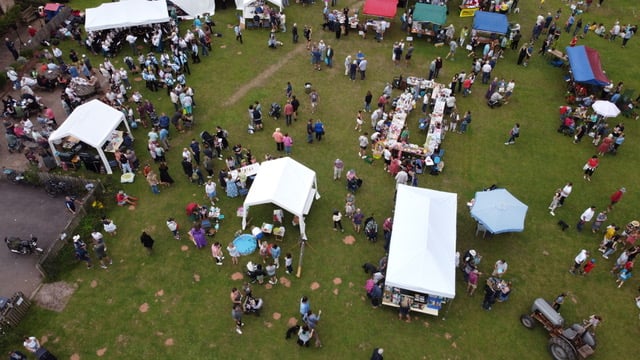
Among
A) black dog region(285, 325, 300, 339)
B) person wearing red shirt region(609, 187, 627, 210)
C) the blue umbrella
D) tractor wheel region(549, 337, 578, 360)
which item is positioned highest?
the blue umbrella

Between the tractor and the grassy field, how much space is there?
1.73ft

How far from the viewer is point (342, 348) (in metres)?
16.0

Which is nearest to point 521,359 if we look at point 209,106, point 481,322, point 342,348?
point 481,322

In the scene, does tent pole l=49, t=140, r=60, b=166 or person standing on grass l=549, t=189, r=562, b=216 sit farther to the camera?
Result: tent pole l=49, t=140, r=60, b=166


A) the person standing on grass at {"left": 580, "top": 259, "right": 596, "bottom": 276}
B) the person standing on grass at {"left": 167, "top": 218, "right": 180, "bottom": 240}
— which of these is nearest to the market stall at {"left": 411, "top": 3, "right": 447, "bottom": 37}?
the person standing on grass at {"left": 580, "top": 259, "right": 596, "bottom": 276}

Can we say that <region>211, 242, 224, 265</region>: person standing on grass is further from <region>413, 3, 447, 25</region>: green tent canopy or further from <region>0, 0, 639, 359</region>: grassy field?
<region>413, 3, 447, 25</region>: green tent canopy

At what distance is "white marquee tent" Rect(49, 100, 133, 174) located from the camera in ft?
70.0

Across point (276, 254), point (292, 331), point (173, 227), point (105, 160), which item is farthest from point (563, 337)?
point (105, 160)

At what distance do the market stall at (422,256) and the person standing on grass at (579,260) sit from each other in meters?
4.85

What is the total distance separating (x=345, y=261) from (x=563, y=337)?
8.10 meters

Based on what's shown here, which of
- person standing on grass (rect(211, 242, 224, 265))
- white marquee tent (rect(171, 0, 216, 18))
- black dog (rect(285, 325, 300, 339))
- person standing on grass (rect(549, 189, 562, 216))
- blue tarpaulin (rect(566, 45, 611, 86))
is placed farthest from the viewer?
white marquee tent (rect(171, 0, 216, 18))

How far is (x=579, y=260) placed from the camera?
17.6 meters

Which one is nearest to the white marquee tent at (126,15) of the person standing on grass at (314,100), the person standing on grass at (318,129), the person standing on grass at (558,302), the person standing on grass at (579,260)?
the person standing on grass at (314,100)

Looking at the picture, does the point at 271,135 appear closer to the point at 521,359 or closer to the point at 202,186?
the point at 202,186
